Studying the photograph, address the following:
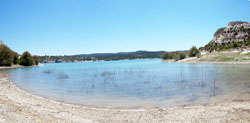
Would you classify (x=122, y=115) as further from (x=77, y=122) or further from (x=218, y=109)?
(x=218, y=109)

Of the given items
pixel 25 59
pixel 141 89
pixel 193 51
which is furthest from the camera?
pixel 193 51

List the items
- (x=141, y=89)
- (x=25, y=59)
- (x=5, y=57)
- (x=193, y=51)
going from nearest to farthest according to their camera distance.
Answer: (x=141, y=89), (x=5, y=57), (x=25, y=59), (x=193, y=51)

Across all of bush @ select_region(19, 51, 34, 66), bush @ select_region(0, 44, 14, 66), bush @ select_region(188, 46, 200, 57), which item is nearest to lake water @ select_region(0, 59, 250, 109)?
bush @ select_region(0, 44, 14, 66)

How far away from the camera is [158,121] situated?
8812 mm

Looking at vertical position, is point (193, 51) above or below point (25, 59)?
above

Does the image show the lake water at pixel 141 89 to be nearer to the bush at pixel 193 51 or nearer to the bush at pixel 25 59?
the bush at pixel 193 51

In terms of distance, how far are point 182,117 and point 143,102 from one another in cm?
477

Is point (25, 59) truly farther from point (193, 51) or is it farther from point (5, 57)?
point (193, 51)

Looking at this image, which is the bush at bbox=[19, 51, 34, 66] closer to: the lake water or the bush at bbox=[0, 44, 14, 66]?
the bush at bbox=[0, 44, 14, 66]

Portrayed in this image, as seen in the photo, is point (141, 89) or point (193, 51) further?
point (193, 51)

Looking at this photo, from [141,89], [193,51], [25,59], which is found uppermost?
[193,51]

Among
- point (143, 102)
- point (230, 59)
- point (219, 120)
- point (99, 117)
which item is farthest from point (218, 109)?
point (230, 59)

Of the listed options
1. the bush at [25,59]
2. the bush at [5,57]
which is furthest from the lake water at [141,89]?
the bush at [25,59]

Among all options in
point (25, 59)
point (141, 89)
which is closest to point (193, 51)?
point (141, 89)
